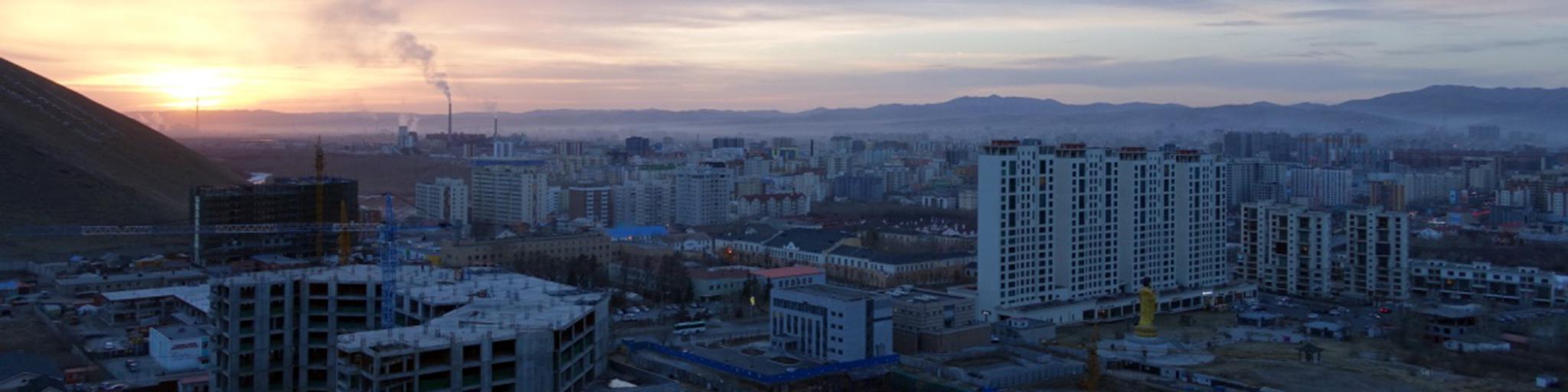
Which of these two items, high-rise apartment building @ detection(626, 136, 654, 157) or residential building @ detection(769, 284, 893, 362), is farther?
high-rise apartment building @ detection(626, 136, 654, 157)

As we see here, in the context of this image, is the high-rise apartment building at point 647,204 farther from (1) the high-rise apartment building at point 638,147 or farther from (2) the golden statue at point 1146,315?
(1) the high-rise apartment building at point 638,147

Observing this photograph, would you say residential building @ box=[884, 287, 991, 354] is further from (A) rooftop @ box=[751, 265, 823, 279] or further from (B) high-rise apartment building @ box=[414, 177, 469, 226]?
(B) high-rise apartment building @ box=[414, 177, 469, 226]

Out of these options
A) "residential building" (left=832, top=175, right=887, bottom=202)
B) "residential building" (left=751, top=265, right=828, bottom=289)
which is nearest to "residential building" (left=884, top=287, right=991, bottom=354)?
"residential building" (left=751, top=265, right=828, bottom=289)

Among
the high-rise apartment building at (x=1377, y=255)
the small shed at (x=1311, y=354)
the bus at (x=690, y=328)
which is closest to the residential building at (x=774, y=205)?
the high-rise apartment building at (x=1377, y=255)

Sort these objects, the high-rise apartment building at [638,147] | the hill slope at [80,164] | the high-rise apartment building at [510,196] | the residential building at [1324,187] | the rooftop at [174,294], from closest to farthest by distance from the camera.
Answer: the rooftop at [174,294] < the hill slope at [80,164] < the high-rise apartment building at [510,196] < the residential building at [1324,187] < the high-rise apartment building at [638,147]

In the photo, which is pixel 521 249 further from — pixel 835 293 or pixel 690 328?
pixel 835 293
